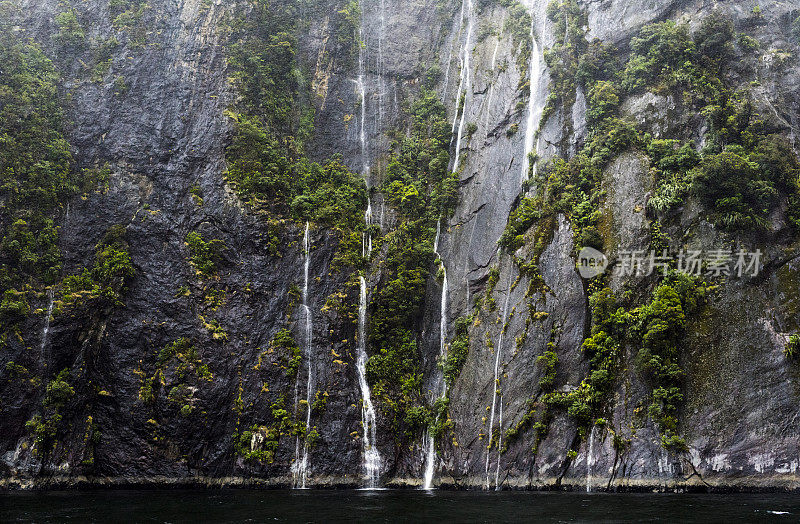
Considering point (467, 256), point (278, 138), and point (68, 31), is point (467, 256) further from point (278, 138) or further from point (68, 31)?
point (68, 31)

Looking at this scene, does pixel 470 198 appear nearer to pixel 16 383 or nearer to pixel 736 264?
pixel 736 264

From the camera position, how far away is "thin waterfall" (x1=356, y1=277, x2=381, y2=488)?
22.2 meters

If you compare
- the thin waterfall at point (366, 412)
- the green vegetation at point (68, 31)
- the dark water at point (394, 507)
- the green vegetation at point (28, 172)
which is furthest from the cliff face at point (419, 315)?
the dark water at point (394, 507)

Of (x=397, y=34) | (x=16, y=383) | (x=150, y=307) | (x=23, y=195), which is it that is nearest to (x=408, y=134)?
(x=397, y=34)

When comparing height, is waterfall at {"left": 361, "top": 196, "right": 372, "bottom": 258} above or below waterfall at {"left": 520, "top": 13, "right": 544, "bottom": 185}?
below

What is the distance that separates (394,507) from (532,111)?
69.8ft

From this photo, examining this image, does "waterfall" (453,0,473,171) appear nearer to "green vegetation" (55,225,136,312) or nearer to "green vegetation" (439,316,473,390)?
"green vegetation" (439,316,473,390)

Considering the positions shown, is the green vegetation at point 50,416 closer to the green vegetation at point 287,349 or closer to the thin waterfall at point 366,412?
the green vegetation at point 287,349

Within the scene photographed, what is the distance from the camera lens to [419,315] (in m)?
26.2

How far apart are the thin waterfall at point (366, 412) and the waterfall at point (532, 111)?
33.8 ft

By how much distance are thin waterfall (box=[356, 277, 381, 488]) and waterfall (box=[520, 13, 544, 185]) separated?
10306 mm

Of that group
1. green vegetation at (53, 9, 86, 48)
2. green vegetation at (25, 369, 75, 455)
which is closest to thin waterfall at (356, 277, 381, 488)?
green vegetation at (25, 369, 75, 455)

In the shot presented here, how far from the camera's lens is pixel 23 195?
2375cm

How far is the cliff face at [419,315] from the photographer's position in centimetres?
1805
